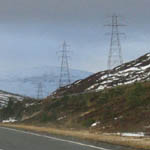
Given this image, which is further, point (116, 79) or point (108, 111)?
point (116, 79)

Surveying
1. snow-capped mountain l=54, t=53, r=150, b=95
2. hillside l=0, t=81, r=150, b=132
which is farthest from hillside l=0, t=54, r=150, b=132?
snow-capped mountain l=54, t=53, r=150, b=95

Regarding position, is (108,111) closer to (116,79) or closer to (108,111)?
(108,111)

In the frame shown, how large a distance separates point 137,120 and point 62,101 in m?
28.6

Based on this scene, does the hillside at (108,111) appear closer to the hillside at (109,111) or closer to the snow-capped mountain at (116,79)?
the hillside at (109,111)

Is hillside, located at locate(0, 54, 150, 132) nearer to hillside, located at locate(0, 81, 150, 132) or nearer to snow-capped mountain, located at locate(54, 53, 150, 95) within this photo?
hillside, located at locate(0, 81, 150, 132)

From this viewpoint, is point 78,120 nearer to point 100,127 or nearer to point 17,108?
point 100,127

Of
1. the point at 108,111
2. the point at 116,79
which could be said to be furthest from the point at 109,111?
the point at 116,79

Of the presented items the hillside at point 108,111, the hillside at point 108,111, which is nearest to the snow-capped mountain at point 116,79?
the hillside at point 108,111

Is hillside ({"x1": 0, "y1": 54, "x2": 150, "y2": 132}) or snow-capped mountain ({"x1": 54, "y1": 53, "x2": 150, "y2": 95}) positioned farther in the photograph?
snow-capped mountain ({"x1": 54, "y1": 53, "x2": 150, "y2": 95})

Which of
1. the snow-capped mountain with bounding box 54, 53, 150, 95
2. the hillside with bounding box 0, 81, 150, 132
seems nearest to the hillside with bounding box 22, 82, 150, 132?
the hillside with bounding box 0, 81, 150, 132

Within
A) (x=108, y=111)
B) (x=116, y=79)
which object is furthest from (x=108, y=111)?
Answer: (x=116, y=79)

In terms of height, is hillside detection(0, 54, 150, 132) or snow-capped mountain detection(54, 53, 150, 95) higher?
snow-capped mountain detection(54, 53, 150, 95)

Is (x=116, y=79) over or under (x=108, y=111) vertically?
over

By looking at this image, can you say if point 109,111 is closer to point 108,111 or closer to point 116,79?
point 108,111
